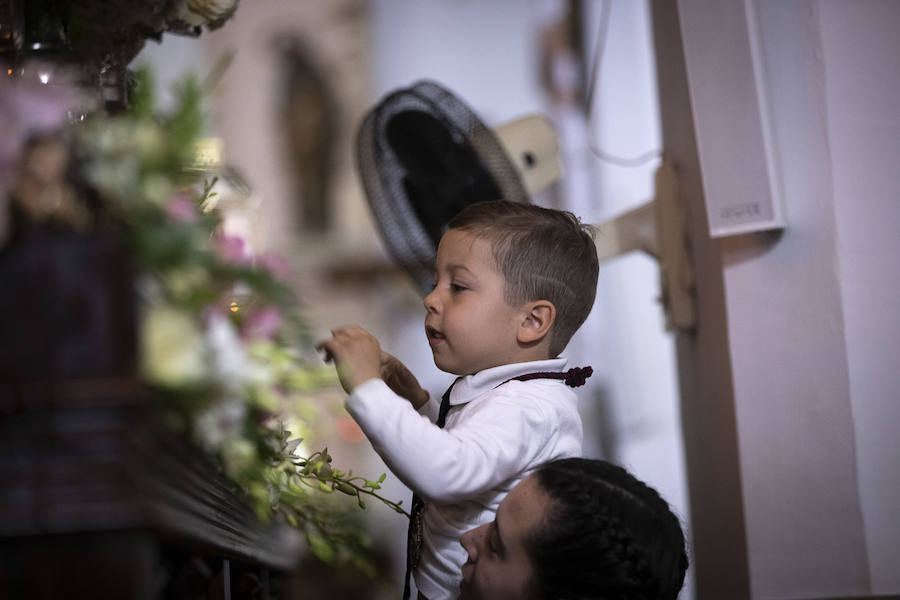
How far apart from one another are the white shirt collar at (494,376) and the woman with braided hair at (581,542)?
233 mm

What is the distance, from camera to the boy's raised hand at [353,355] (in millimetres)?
1251

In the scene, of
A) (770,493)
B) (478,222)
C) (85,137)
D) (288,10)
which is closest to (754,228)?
(770,493)

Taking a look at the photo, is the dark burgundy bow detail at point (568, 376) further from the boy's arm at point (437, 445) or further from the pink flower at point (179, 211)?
the pink flower at point (179, 211)

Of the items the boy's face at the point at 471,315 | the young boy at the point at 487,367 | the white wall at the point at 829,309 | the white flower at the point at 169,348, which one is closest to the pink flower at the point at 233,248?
the white flower at the point at 169,348

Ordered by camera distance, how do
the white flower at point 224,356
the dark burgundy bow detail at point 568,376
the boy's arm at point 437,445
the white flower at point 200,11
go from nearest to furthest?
the white flower at point 224,356 → the boy's arm at point 437,445 → the dark burgundy bow detail at point 568,376 → the white flower at point 200,11

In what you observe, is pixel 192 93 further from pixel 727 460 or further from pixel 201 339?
pixel 727 460

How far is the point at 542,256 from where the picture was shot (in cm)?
154

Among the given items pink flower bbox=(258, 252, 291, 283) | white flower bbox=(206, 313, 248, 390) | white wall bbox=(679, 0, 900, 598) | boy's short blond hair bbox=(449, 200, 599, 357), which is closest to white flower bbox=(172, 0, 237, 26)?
boy's short blond hair bbox=(449, 200, 599, 357)

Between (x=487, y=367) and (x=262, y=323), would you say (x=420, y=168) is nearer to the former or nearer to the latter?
(x=487, y=367)

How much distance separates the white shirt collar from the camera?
1476mm

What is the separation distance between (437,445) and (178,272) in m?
0.54

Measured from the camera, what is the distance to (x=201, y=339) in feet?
2.46

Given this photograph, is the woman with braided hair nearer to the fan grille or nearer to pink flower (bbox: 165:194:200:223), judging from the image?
pink flower (bbox: 165:194:200:223)

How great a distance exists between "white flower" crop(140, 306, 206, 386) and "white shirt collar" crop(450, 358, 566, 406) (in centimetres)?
80
